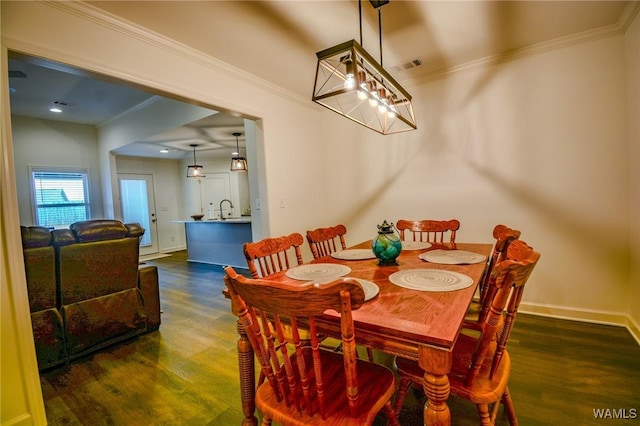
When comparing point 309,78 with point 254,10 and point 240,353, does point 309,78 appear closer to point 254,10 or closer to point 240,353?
point 254,10

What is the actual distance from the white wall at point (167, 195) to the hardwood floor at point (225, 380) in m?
5.21

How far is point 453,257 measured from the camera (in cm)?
180

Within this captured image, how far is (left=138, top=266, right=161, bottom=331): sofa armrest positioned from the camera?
8.76 ft

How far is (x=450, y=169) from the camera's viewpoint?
3074mm

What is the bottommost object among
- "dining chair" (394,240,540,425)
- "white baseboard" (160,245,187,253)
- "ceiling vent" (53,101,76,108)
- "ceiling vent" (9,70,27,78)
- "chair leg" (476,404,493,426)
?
"white baseboard" (160,245,187,253)

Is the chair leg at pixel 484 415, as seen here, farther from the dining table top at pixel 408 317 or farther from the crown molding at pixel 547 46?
the crown molding at pixel 547 46

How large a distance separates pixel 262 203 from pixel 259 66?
1.35 metres

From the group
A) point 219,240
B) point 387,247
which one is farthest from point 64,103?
point 387,247

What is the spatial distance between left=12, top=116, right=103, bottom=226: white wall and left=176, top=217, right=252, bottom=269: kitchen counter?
1.84 meters

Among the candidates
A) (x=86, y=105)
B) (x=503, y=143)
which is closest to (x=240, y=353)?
(x=503, y=143)

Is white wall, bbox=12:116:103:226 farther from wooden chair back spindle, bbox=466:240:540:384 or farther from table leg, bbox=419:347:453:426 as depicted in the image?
wooden chair back spindle, bbox=466:240:540:384

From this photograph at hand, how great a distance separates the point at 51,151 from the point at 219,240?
10.6 ft

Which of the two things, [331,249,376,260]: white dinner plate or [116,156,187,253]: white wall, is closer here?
[331,249,376,260]: white dinner plate

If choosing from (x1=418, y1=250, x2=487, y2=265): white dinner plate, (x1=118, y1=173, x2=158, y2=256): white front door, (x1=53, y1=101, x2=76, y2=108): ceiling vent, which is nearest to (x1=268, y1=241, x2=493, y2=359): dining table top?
(x1=418, y1=250, x2=487, y2=265): white dinner plate
